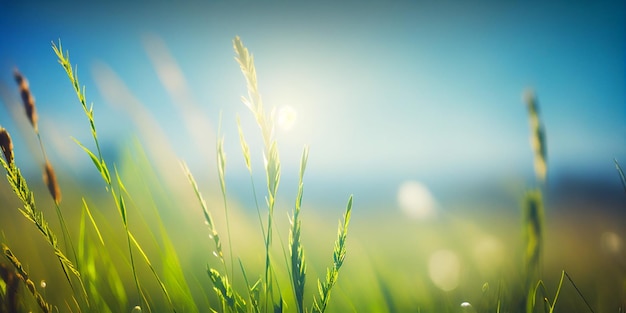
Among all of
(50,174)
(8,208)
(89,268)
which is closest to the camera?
(50,174)

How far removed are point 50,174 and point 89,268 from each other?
35 cm

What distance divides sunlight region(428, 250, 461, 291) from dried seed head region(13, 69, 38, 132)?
1.45 metres

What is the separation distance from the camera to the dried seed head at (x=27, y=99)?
1.12 meters

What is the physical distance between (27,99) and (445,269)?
1809 millimetres

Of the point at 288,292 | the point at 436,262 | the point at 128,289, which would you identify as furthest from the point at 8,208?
the point at 436,262

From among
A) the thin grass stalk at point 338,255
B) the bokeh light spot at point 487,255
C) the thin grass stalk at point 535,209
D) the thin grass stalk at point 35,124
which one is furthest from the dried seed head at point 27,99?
the bokeh light spot at point 487,255

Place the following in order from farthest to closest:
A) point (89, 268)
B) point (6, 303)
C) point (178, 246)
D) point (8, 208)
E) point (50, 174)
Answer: point (8, 208), point (178, 246), point (89, 268), point (50, 174), point (6, 303)

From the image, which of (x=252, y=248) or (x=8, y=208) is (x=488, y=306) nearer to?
(x=252, y=248)

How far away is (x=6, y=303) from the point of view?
0.97 m

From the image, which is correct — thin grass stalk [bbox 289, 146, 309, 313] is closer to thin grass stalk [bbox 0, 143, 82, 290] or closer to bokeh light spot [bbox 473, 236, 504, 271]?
thin grass stalk [bbox 0, 143, 82, 290]

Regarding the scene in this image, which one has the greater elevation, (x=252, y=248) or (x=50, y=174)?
(x=50, y=174)

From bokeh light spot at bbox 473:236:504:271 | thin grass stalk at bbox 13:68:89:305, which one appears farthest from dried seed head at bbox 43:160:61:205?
bokeh light spot at bbox 473:236:504:271

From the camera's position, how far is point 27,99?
1129 mm

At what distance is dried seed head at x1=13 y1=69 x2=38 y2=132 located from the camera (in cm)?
112
